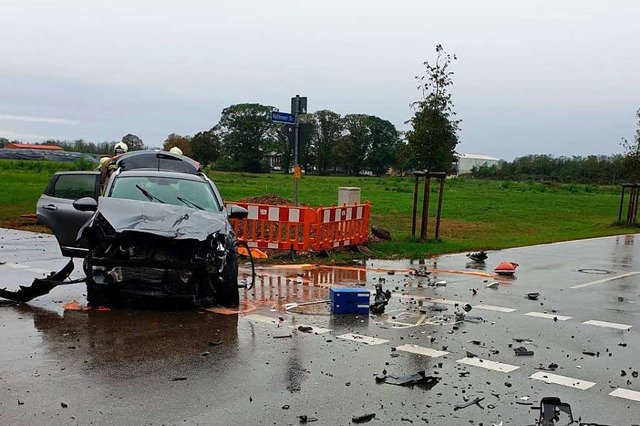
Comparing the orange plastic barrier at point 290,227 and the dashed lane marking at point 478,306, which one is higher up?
the orange plastic barrier at point 290,227

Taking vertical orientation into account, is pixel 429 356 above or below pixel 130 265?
below

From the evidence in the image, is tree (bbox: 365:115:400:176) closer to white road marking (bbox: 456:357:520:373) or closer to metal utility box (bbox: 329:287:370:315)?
metal utility box (bbox: 329:287:370:315)

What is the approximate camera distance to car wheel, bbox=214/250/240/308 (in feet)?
28.5

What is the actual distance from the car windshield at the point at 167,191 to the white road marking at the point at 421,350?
3894 mm

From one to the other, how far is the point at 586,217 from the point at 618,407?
3327 centimetres

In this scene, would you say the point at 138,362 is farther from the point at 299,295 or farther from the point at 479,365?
the point at 299,295

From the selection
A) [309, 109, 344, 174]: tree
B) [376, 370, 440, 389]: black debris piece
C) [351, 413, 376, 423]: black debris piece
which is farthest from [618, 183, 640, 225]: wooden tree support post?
[309, 109, 344, 174]: tree

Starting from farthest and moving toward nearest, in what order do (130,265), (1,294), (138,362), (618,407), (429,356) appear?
(1,294)
(130,265)
(429,356)
(138,362)
(618,407)

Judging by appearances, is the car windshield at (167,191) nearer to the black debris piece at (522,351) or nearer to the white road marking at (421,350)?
the white road marking at (421,350)

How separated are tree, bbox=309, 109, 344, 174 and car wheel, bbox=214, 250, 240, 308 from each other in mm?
114840

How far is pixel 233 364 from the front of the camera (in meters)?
6.44

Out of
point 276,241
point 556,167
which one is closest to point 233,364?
point 276,241

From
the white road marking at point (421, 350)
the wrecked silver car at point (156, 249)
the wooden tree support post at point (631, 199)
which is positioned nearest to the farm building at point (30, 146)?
the wooden tree support post at point (631, 199)

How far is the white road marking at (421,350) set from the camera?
7074 millimetres
